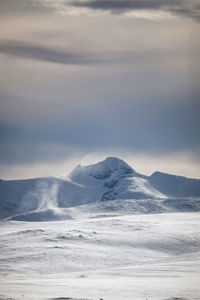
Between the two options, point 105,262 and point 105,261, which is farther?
point 105,261

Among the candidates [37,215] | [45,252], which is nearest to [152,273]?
[45,252]

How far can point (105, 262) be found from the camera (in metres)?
65.7

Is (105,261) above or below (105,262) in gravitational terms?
above

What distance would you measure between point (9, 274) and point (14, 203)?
146 m

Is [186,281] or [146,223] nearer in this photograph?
[186,281]

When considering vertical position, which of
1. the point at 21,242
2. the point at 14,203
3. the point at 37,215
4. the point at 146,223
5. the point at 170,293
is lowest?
the point at 170,293

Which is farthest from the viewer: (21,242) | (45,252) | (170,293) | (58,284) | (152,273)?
(21,242)

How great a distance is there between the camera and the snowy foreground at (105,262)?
130 feet

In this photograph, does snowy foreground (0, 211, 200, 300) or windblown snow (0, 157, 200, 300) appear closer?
windblown snow (0, 157, 200, 300)

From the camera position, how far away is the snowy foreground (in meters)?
39.6

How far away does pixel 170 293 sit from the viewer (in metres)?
38.9

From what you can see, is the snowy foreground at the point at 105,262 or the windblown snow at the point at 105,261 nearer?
the windblown snow at the point at 105,261

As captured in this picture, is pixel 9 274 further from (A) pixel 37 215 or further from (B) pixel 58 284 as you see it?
(A) pixel 37 215

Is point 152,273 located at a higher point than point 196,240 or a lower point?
lower
